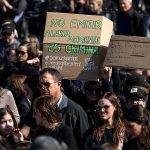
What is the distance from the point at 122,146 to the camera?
7516 millimetres

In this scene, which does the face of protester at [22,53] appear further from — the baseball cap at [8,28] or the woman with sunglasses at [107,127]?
the woman with sunglasses at [107,127]

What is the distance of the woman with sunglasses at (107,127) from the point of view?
25.0 ft

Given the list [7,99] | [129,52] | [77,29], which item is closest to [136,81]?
[129,52]

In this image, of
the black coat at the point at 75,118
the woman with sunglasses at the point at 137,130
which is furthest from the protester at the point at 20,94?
the woman with sunglasses at the point at 137,130

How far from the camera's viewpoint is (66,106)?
820 cm

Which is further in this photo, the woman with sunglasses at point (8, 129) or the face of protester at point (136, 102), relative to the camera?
the face of protester at point (136, 102)

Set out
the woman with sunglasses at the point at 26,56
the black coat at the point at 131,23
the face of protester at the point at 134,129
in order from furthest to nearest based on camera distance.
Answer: the black coat at the point at 131,23, the woman with sunglasses at the point at 26,56, the face of protester at the point at 134,129

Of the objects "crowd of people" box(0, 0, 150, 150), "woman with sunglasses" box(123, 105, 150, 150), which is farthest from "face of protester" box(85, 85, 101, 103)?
"woman with sunglasses" box(123, 105, 150, 150)

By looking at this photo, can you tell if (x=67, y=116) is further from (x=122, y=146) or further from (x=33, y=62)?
(x=33, y=62)

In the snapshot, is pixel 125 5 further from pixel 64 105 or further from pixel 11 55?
pixel 64 105

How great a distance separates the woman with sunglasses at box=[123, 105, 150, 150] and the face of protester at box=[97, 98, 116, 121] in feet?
1.51

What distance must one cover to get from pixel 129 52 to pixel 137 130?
163 centimetres

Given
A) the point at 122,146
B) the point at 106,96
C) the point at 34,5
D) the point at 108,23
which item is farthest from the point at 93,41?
the point at 34,5

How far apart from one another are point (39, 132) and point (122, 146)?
82cm
